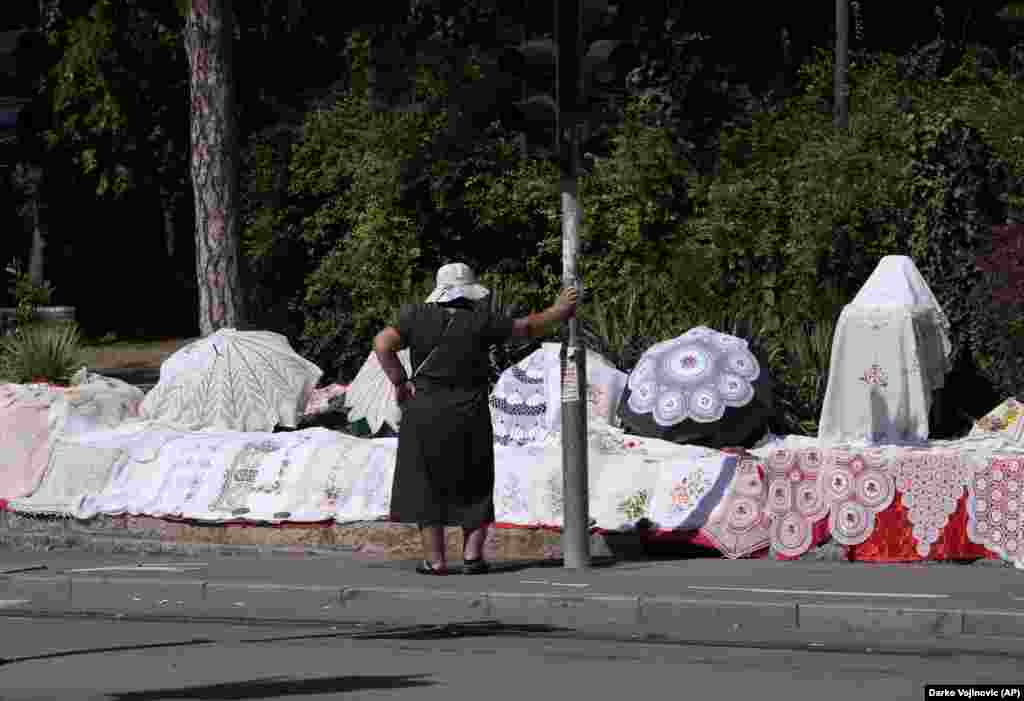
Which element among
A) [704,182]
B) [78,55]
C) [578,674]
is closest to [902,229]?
[704,182]

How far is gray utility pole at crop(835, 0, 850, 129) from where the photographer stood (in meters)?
20.7

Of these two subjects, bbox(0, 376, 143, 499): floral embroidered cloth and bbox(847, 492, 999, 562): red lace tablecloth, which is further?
bbox(0, 376, 143, 499): floral embroidered cloth

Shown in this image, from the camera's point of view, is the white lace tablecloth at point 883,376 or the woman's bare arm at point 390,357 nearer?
the woman's bare arm at point 390,357

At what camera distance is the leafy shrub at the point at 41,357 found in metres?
18.6

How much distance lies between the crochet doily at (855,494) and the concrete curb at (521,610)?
2.53 meters

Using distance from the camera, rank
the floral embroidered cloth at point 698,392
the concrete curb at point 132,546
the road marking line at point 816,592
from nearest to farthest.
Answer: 1. the road marking line at point 816,592
2. the concrete curb at point 132,546
3. the floral embroidered cloth at point 698,392

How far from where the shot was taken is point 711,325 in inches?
732

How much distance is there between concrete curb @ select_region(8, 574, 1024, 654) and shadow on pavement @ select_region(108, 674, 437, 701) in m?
2.05

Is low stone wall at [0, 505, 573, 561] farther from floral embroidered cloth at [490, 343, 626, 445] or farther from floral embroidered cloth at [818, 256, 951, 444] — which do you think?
floral embroidered cloth at [818, 256, 951, 444]

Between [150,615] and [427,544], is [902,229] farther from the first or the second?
[150,615]

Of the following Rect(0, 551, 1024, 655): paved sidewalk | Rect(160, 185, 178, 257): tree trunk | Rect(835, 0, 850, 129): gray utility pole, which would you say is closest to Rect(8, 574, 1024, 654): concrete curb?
Rect(0, 551, 1024, 655): paved sidewalk

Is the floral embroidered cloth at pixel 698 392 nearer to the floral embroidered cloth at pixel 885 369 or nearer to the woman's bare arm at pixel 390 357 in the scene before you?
the floral embroidered cloth at pixel 885 369

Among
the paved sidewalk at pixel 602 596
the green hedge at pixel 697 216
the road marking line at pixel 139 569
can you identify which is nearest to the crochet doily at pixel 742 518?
the paved sidewalk at pixel 602 596

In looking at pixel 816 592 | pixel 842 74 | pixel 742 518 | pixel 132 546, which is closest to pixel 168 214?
pixel 842 74
